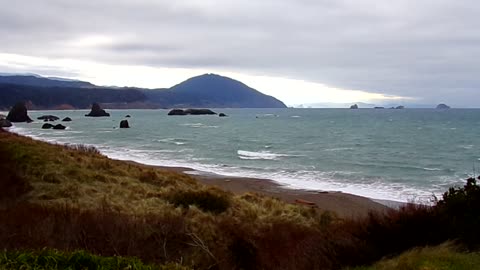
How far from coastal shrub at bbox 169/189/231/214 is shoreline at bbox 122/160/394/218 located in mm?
4211

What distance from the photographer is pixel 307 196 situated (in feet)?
72.3

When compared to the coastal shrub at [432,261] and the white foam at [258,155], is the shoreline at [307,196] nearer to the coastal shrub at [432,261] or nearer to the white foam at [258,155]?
the coastal shrub at [432,261]

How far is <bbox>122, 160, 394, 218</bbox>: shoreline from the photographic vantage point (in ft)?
62.8

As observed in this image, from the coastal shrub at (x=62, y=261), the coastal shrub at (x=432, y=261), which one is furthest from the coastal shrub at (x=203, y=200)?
the coastal shrub at (x=62, y=261)

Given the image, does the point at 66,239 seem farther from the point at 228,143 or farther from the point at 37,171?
the point at 228,143

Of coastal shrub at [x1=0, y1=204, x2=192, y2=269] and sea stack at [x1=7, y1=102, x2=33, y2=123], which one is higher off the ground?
coastal shrub at [x1=0, y1=204, x2=192, y2=269]

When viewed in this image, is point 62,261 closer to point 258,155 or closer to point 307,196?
point 307,196

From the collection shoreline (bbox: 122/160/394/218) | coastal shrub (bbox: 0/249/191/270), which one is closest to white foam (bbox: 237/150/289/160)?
shoreline (bbox: 122/160/394/218)

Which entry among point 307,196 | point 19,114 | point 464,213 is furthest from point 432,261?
point 19,114

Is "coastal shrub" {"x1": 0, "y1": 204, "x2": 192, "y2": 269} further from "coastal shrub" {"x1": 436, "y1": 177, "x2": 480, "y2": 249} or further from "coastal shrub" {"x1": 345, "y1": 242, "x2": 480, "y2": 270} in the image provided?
"coastal shrub" {"x1": 436, "y1": 177, "x2": 480, "y2": 249}

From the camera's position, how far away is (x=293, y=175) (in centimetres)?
3030

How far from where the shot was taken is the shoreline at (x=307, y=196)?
19134 millimetres

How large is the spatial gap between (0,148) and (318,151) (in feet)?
101

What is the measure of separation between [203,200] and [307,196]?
8818mm
